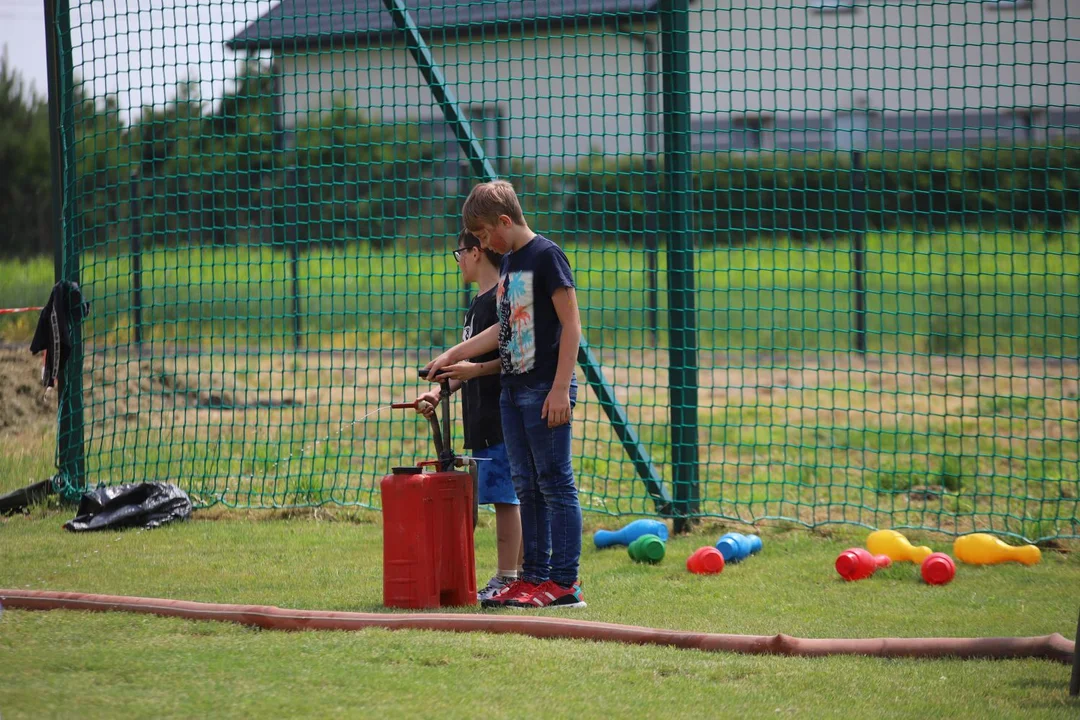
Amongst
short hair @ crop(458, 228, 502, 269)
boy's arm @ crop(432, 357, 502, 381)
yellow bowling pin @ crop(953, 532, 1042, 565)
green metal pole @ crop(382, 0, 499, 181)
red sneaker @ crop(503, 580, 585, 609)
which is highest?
green metal pole @ crop(382, 0, 499, 181)

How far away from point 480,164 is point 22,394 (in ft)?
16.7

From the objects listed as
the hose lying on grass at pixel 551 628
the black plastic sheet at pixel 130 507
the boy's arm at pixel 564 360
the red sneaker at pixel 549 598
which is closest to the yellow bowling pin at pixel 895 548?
the hose lying on grass at pixel 551 628

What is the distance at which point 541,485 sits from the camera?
413 cm

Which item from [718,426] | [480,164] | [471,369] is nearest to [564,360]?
[471,369]

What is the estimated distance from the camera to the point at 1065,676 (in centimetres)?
319

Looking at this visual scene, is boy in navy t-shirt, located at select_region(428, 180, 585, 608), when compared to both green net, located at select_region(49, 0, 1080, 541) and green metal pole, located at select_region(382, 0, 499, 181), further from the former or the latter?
green metal pole, located at select_region(382, 0, 499, 181)

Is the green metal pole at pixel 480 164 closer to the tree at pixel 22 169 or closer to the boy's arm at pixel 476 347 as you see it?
the boy's arm at pixel 476 347

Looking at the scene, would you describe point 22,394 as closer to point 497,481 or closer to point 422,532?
point 497,481

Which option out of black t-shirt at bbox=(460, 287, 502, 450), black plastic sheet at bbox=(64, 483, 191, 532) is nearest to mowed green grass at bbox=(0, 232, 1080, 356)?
black plastic sheet at bbox=(64, 483, 191, 532)

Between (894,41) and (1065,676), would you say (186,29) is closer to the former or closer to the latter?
(1065,676)

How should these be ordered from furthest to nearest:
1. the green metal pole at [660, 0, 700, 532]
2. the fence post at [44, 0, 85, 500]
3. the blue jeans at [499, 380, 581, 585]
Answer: the fence post at [44, 0, 85, 500] → the green metal pole at [660, 0, 700, 532] → the blue jeans at [499, 380, 581, 585]

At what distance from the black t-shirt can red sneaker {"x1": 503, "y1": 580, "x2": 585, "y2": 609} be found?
664 millimetres

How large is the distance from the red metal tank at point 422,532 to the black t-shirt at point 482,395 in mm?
434

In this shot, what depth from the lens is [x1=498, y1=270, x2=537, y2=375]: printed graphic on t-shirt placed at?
408 cm
